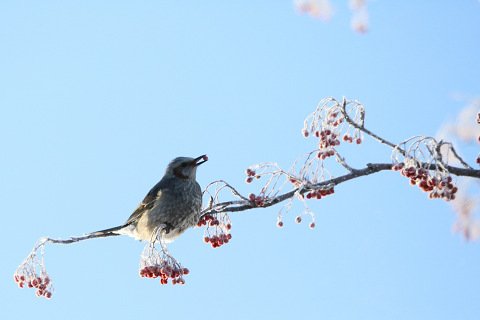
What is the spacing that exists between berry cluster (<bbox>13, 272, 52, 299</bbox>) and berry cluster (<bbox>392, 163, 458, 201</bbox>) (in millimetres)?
3590

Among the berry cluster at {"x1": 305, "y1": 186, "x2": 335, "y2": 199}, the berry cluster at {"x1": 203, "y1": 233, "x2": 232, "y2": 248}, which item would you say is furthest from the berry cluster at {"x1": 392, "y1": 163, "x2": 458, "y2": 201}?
the berry cluster at {"x1": 203, "y1": 233, "x2": 232, "y2": 248}

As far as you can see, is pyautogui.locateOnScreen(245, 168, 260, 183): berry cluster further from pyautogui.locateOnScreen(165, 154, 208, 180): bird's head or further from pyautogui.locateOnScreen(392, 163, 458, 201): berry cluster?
pyautogui.locateOnScreen(165, 154, 208, 180): bird's head

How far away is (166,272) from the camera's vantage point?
6.08 metres

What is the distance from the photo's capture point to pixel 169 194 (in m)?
8.52

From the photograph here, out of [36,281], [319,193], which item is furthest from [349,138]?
[36,281]

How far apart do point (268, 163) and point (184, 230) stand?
3.09 m

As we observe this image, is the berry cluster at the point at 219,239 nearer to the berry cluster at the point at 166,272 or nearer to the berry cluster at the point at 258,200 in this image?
the berry cluster at the point at 166,272

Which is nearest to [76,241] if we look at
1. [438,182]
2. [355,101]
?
[355,101]

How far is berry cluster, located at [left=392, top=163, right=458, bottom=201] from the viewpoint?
448cm

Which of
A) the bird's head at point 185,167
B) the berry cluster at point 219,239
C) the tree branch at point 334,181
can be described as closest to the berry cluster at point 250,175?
the tree branch at point 334,181

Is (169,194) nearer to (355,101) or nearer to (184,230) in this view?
(184,230)

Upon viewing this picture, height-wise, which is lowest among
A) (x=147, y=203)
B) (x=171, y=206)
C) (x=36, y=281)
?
(x=36, y=281)

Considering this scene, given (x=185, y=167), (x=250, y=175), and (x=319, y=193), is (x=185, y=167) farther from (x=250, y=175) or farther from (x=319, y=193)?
(x=319, y=193)

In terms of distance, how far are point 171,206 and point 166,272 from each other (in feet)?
7.54
